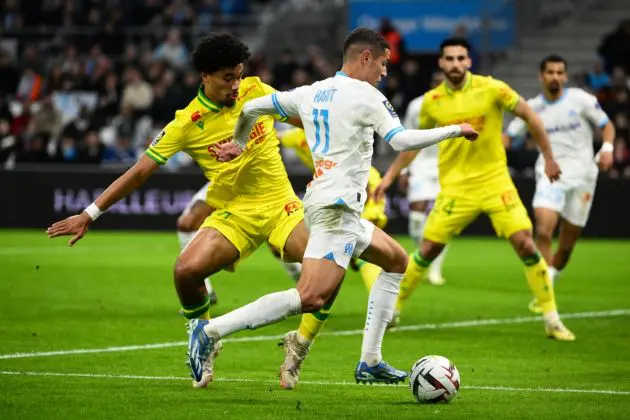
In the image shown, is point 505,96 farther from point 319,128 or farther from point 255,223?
point 319,128

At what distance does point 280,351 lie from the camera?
10891 millimetres

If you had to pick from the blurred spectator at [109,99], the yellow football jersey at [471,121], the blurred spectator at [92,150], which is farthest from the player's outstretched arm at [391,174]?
the blurred spectator at [109,99]

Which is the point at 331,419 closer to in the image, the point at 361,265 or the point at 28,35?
the point at 361,265

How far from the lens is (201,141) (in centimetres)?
931

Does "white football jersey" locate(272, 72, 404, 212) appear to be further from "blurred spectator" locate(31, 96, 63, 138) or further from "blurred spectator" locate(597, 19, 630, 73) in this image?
"blurred spectator" locate(31, 96, 63, 138)

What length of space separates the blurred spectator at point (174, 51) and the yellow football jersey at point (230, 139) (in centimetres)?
2070

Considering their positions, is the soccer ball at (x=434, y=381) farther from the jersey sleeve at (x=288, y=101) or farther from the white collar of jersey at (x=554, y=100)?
the white collar of jersey at (x=554, y=100)

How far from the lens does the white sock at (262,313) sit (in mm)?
8211

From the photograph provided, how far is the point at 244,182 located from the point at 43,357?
7.33 feet

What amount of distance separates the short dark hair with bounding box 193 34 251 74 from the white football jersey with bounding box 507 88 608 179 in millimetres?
5689

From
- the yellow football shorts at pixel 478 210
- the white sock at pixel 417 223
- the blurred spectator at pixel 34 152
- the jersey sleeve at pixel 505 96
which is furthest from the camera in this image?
the blurred spectator at pixel 34 152

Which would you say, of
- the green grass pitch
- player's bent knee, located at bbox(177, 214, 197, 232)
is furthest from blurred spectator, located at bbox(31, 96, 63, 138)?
player's bent knee, located at bbox(177, 214, 197, 232)

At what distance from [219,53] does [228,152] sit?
75 cm

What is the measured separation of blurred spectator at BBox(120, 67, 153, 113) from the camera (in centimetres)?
2856
